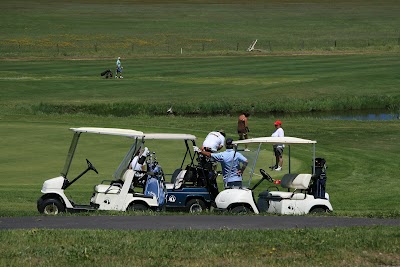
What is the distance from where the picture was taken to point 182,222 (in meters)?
17.5

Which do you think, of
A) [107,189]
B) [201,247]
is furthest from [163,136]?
A: [201,247]

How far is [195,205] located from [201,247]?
6253 millimetres

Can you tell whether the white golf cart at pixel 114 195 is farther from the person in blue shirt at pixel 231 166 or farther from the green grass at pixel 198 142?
the person in blue shirt at pixel 231 166

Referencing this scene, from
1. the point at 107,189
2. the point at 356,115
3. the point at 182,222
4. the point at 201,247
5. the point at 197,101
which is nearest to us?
the point at 201,247

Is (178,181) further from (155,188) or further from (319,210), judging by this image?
(319,210)

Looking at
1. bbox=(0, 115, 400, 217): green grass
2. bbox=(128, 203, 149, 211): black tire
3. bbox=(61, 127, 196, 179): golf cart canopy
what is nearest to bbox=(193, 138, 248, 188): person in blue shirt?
bbox=(61, 127, 196, 179): golf cart canopy

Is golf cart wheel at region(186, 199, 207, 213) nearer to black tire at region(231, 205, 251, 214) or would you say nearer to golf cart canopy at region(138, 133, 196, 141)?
black tire at region(231, 205, 251, 214)

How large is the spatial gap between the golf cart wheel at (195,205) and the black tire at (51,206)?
262 centimetres

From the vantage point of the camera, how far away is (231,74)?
2707 inches

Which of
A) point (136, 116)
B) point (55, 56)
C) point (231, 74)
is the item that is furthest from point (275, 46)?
point (136, 116)

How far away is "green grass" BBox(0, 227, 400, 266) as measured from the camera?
13742 mm

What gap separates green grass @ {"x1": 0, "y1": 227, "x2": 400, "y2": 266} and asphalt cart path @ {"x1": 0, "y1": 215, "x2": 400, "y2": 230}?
89 cm

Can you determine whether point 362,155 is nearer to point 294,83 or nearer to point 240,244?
point 240,244

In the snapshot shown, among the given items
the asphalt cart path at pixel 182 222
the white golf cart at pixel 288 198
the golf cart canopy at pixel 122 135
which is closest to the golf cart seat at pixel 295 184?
the white golf cart at pixel 288 198
